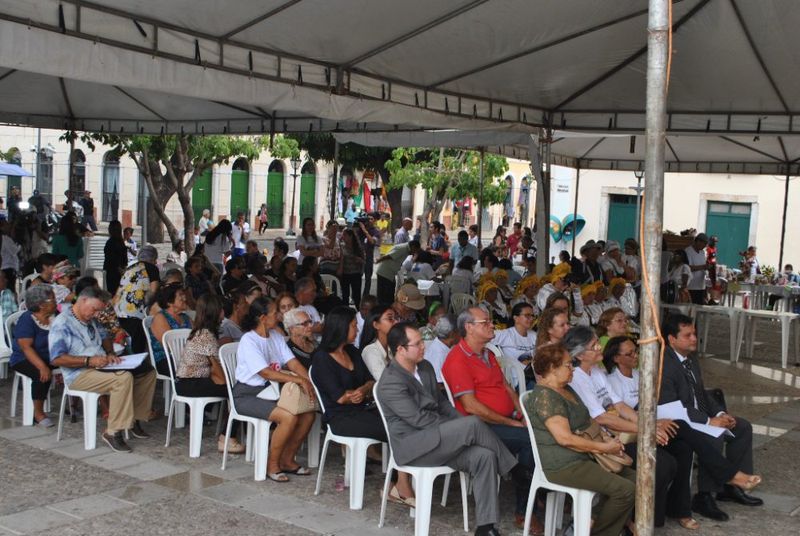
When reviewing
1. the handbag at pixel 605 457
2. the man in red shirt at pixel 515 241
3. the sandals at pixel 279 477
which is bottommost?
the sandals at pixel 279 477

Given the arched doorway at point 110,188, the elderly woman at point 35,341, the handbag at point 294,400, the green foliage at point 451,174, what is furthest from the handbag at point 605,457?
the arched doorway at point 110,188

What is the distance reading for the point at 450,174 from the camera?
25438mm

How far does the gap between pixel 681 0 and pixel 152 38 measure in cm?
415

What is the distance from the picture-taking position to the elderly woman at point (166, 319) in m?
6.72

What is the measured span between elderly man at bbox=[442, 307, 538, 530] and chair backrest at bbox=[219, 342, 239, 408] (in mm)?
1405

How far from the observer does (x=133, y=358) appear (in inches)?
253

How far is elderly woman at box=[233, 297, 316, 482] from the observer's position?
5719mm

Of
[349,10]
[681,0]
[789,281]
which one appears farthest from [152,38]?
[789,281]

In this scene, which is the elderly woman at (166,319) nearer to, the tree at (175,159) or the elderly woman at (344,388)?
the elderly woman at (344,388)

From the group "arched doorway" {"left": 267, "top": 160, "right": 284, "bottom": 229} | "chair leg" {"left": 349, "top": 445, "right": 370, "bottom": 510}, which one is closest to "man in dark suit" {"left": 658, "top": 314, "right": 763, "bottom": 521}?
"chair leg" {"left": 349, "top": 445, "right": 370, "bottom": 510}

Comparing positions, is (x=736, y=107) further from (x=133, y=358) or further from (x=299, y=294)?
(x=133, y=358)

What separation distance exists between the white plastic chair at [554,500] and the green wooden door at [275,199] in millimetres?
35353

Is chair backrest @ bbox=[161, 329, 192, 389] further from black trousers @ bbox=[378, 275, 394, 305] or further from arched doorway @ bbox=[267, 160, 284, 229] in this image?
arched doorway @ bbox=[267, 160, 284, 229]

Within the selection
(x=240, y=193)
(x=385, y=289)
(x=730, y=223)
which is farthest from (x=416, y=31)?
(x=240, y=193)
